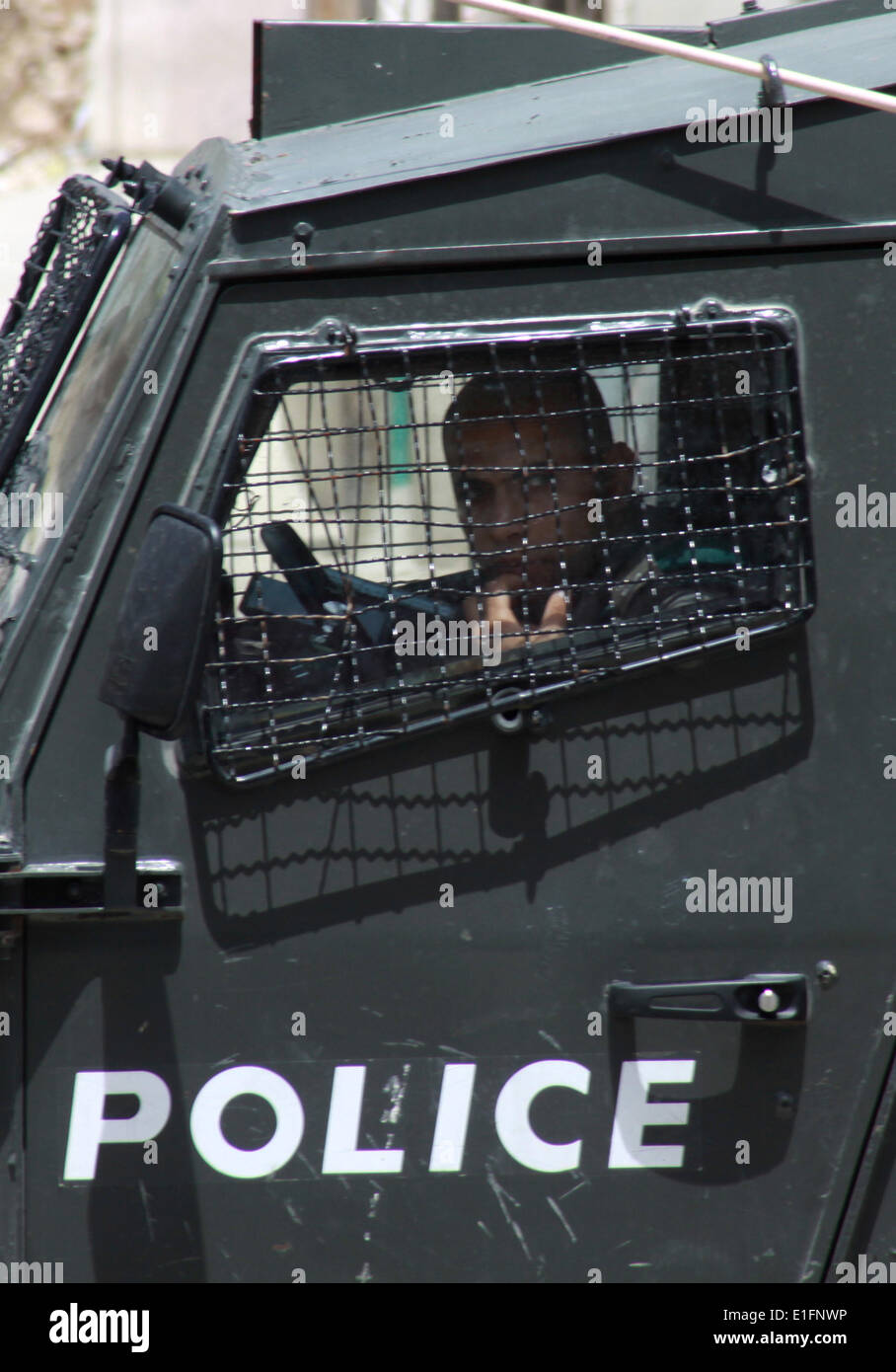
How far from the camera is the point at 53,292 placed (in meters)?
2.22

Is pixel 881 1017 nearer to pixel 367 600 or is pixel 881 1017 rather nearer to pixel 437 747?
pixel 437 747

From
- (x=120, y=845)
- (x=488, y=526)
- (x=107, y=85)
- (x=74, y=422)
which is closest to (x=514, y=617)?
(x=488, y=526)

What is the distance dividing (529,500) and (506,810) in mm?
416

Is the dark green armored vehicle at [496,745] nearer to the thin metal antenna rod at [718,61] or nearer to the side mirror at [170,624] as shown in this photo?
the thin metal antenna rod at [718,61]

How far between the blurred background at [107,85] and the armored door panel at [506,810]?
6.29 meters

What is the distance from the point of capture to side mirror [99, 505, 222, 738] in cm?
164

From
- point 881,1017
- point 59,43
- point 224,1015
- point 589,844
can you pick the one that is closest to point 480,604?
point 589,844

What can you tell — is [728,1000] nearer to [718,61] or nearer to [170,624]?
[170,624]

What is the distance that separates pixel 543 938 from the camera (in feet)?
6.22

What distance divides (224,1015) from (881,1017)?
34.7 inches

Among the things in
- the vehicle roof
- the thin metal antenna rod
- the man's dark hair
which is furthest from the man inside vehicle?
the thin metal antenna rod

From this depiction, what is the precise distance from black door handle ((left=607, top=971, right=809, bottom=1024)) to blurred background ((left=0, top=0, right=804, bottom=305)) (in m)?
6.69

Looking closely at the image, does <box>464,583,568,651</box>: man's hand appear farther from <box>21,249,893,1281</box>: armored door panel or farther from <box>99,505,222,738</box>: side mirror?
<box>99,505,222,738</box>: side mirror

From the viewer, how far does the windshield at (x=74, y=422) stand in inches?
76.3
